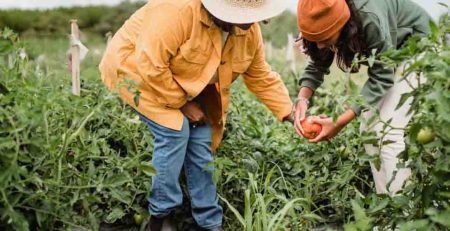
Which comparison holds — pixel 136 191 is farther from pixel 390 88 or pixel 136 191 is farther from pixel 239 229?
pixel 390 88

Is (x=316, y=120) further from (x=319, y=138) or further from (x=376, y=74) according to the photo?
(x=376, y=74)

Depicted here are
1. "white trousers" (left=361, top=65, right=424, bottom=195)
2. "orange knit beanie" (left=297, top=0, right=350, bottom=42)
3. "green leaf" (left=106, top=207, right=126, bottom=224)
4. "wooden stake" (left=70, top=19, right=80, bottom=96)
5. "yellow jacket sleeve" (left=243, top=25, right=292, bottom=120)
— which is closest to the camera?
"orange knit beanie" (left=297, top=0, right=350, bottom=42)

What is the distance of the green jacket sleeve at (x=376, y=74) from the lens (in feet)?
9.00

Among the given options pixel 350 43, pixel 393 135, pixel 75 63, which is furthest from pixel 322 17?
pixel 75 63

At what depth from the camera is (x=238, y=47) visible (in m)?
3.04

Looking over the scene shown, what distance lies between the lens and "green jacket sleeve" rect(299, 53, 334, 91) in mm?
3208

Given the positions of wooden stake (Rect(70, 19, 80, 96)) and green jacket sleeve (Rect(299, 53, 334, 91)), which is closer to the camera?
green jacket sleeve (Rect(299, 53, 334, 91))

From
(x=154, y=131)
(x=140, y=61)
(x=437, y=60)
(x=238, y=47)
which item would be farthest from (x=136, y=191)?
(x=437, y=60)

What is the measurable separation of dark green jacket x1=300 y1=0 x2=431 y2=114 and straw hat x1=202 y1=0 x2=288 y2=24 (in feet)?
1.14

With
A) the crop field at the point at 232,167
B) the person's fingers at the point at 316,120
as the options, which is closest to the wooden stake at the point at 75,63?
the crop field at the point at 232,167

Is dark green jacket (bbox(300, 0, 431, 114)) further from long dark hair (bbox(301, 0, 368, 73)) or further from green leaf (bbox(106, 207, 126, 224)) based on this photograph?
green leaf (bbox(106, 207, 126, 224))

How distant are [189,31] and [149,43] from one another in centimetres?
16

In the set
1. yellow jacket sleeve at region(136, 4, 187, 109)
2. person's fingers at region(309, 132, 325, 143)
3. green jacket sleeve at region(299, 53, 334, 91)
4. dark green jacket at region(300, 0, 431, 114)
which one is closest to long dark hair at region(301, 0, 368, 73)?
dark green jacket at region(300, 0, 431, 114)

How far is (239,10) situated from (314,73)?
573mm
